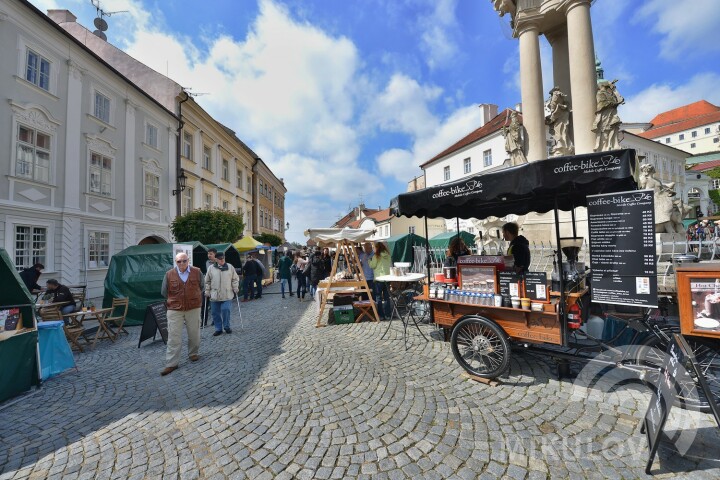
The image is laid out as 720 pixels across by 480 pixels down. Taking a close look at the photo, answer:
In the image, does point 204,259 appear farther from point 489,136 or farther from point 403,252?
point 489,136

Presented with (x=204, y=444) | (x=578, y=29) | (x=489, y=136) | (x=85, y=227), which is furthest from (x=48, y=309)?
(x=489, y=136)

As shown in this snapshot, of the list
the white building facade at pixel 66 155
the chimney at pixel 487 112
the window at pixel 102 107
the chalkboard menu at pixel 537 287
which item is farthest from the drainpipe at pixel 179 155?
the chimney at pixel 487 112

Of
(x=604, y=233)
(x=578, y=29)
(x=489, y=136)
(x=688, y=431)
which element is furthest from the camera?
(x=489, y=136)

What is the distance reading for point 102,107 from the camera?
541 inches

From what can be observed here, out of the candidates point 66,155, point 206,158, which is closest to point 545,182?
point 66,155

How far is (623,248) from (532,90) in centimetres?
888

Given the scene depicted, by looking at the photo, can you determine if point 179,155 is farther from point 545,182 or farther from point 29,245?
point 545,182

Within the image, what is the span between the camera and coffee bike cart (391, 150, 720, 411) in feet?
9.84

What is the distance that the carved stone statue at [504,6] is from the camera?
10.5 m

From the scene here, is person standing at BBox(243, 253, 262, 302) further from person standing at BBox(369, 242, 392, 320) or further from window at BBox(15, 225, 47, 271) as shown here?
window at BBox(15, 225, 47, 271)

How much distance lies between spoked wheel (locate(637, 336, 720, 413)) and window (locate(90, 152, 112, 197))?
17376mm

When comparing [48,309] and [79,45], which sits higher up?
[79,45]

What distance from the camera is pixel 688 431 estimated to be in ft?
8.43

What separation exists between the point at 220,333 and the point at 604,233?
6894 millimetres
